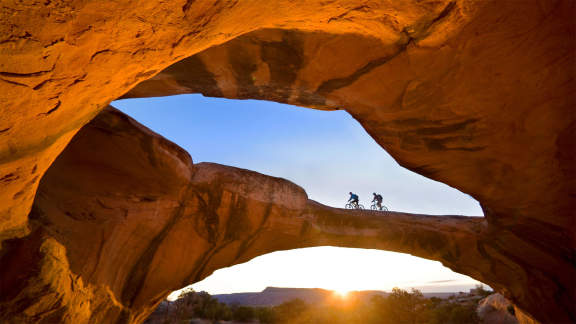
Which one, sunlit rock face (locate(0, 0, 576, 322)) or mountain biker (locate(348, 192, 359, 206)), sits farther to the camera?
mountain biker (locate(348, 192, 359, 206))

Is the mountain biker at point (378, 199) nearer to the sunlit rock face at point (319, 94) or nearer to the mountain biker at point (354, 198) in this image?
the mountain biker at point (354, 198)

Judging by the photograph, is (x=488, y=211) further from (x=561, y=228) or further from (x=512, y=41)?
(x=512, y=41)

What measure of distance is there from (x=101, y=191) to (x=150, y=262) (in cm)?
202

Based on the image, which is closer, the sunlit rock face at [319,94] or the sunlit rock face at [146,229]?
the sunlit rock face at [319,94]

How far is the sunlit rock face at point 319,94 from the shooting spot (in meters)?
1.69

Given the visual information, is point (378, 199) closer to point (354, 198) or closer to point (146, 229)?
point (354, 198)

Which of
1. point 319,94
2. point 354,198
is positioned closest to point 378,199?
point 354,198

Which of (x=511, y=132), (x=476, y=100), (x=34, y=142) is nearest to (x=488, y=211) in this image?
(x=511, y=132)

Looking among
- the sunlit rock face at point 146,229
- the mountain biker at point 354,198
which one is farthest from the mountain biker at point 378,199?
the sunlit rock face at point 146,229

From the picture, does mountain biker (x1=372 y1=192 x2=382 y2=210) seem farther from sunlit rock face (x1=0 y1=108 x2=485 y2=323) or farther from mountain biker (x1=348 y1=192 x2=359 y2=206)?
sunlit rock face (x1=0 y1=108 x2=485 y2=323)

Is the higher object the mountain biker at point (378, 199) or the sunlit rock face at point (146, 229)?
the mountain biker at point (378, 199)

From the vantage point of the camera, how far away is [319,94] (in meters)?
5.38

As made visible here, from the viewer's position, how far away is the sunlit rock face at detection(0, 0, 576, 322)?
5.55 feet

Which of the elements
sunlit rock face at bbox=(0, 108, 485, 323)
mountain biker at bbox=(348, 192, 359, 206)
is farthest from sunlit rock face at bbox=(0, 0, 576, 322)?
mountain biker at bbox=(348, 192, 359, 206)
